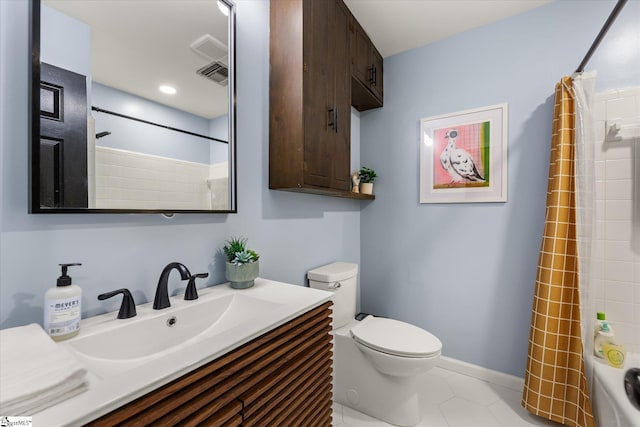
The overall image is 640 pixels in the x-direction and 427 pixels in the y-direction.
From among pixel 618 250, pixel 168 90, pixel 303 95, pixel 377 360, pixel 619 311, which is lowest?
pixel 377 360

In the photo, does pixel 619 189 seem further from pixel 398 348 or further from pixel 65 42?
→ pixel 65 42

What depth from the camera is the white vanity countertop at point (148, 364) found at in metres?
0.46

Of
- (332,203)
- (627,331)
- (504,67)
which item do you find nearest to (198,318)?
(332,203)

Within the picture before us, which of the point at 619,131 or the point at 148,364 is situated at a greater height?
the point at 619,131

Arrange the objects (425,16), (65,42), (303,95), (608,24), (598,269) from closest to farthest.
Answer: (65,42), (608,24), (303,95), (598,269), (425,16)

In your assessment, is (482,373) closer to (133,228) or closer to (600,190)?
(600,190)

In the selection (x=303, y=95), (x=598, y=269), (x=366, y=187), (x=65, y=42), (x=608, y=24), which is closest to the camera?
(x=65, y=42)

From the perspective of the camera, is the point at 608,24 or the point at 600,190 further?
the point at 600,190

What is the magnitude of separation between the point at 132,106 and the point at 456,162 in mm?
1985

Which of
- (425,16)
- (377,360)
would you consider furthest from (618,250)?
(425,16)

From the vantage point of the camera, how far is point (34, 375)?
1.58 ft

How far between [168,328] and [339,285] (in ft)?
3.47

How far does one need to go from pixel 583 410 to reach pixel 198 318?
1.93 m

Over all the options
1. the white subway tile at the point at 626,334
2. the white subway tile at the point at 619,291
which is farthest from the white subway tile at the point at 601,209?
the white subway tile at the point at 626,334
